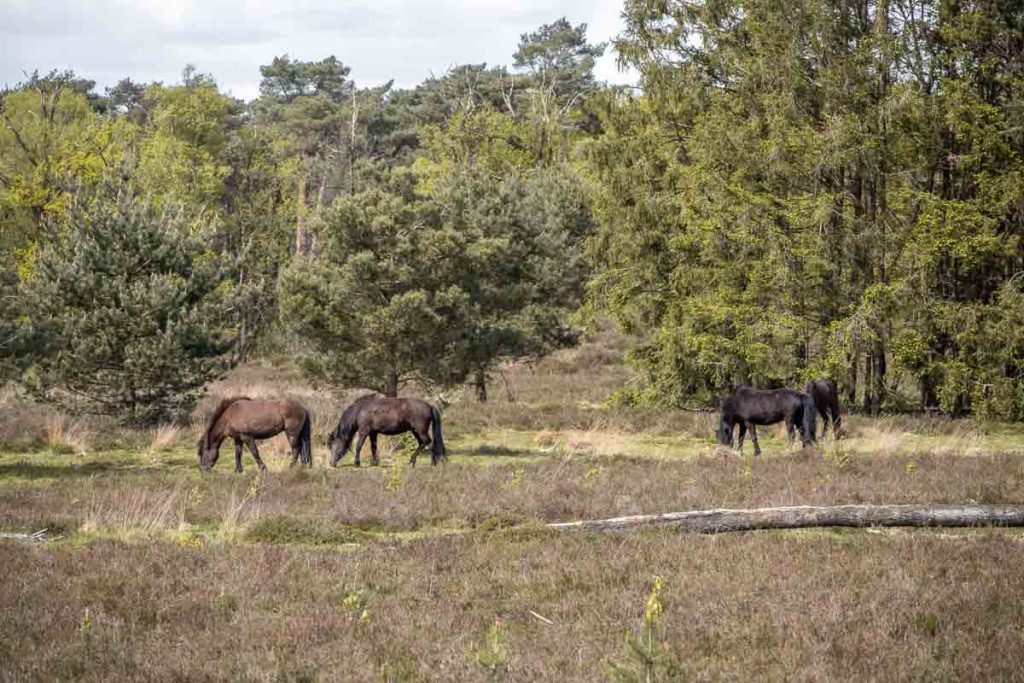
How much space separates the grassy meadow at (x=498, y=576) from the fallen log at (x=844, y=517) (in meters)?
0.23

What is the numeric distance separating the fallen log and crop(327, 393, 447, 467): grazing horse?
25.1 ft

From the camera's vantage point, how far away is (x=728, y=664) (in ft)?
25.1

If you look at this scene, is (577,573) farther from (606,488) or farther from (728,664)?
(606,488)

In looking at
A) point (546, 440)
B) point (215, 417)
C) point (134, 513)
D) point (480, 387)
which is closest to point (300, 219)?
point (480, 387)

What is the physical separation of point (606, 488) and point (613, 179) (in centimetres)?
1963

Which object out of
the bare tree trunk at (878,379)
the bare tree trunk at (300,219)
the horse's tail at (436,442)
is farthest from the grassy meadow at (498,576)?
the bare tree trunk at (300,219)

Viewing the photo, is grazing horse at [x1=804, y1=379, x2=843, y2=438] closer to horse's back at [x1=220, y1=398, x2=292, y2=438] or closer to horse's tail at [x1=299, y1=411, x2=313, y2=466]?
horse's tail at [x1=299, y1=411, x2=313, y2=466]

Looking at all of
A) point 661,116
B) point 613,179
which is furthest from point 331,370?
point 661,116

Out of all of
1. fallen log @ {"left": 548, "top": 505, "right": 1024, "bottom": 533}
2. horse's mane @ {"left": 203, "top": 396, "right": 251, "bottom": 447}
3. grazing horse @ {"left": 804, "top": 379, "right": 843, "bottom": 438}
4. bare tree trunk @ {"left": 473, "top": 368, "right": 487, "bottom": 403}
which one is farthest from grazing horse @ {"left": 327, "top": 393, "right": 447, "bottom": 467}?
bare tree trunk @ {"left": 473, "top": 368, "right": 487, "bottom": 403}

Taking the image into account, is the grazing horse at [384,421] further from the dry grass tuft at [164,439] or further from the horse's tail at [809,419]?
the horse's tail at [809,419]

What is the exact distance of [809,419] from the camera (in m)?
20.9

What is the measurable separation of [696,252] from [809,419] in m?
12.4

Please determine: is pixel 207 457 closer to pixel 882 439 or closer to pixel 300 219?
pixel 882 439

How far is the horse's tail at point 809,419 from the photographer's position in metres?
20.8
